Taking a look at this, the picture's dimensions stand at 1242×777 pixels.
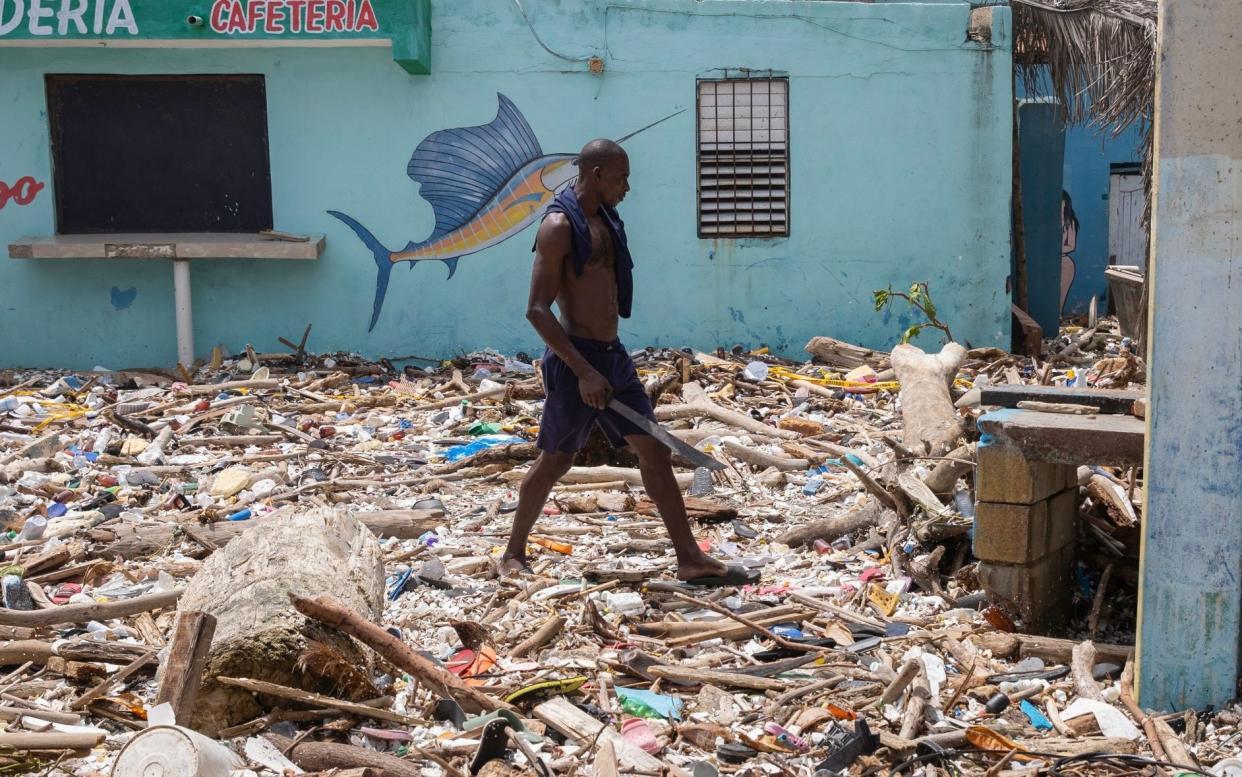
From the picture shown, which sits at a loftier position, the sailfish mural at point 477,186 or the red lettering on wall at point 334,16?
the red lettering on wall at point 334,16

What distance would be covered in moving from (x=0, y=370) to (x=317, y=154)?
3576 mm

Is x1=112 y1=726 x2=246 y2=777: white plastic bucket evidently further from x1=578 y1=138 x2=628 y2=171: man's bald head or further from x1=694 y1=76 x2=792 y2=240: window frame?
x1=694 y1=76 x2=792 y2=240: window frame

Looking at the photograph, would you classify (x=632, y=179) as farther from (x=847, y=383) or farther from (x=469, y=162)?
(x=847, y=383)

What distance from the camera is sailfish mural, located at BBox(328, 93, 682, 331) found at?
12.5 m

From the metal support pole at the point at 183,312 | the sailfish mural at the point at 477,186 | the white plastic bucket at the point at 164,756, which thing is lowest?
the white plastic bucket at the point at 164,756

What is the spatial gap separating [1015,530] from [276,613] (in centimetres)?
273

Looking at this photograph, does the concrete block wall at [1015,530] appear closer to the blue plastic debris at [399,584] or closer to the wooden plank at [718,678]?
the wooden plank at [718,678]

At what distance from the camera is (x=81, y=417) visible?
33.1 feet

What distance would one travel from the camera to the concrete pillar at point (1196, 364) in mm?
4051

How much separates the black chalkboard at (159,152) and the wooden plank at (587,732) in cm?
921

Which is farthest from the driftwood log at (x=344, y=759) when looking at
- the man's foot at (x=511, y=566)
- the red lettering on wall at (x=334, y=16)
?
the red lettering on wall at (x=334, y=16)

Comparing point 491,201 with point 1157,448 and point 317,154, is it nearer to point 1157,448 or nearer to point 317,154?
point 317,154

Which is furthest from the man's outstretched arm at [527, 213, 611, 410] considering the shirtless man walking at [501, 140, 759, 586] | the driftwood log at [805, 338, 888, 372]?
the driftwood log at [805, 338, 888, 372]

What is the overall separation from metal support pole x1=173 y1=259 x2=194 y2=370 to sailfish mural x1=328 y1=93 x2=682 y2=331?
1476 mm
